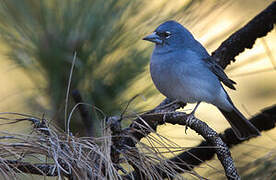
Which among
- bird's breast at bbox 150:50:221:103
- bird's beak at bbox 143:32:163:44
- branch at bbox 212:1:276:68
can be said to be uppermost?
bird's beak at bbox 143:32:163:44

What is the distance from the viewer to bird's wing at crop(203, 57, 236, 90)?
2424 mm

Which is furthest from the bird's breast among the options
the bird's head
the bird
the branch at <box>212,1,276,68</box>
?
the branch at <box>212,1,276,68</box>

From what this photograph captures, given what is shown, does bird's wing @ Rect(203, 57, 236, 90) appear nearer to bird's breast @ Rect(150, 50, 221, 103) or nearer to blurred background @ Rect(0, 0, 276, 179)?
bird's breast @ Rect(150, 50, 221, 103)

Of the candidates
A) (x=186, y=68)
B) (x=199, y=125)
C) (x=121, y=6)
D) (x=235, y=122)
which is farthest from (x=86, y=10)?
(x=235, y=122)

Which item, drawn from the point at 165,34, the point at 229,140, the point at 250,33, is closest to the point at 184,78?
the point at 165,34

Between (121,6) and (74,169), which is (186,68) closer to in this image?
(121,6)

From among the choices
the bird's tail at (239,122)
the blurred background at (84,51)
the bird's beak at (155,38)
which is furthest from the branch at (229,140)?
the bird's beak at (155,38)

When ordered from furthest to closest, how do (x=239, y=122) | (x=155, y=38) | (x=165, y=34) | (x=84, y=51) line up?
(x=165, y=34) → (x=239, y=122) → (x=155, y=38) → (x=84, y=51)

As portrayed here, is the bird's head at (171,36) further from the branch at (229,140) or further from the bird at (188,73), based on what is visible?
the branch at (229,140)

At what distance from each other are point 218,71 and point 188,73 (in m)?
0.18

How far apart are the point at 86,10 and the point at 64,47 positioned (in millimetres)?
183

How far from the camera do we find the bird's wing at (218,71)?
2424mm

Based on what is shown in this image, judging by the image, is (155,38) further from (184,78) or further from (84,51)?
(84,51)

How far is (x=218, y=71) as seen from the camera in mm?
2568
